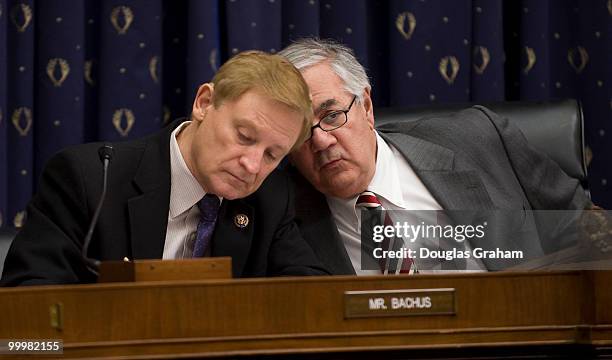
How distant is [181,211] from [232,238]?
120 mm

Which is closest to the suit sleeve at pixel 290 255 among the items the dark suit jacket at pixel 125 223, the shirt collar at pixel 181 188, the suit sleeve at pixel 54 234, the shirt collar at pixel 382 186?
the dark suit jacket at pixel 125 223

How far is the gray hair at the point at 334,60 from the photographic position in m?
2.50

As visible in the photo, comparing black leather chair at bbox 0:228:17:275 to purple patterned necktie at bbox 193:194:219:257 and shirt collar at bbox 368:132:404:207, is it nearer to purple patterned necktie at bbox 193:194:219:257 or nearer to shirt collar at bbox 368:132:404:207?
purple patterned necktie at bbox 193:194:219:257

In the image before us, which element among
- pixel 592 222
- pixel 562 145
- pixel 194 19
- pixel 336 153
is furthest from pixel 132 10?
pixel 592 222

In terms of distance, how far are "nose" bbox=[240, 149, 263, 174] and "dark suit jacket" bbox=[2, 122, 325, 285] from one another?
0.17m

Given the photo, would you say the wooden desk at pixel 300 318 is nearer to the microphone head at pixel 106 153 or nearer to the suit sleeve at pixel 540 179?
the microphone head at pixel 106 153

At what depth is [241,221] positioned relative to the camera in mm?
2119

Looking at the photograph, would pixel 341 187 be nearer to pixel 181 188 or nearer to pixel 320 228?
pixel 320 228

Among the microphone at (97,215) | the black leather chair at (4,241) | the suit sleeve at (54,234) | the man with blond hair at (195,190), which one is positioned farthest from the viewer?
the black leather chair at (4,241)

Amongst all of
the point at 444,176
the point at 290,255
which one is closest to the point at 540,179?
the point at 444,176

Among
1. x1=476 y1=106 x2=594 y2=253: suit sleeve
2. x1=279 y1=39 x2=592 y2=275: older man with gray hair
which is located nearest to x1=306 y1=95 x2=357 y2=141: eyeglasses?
x1=279 y1=39 x2=592 y2=275: older man with gray hair

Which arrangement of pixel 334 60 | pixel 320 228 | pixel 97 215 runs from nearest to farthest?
pixel 97 215 < pixel 320 228 < pixel 334 60

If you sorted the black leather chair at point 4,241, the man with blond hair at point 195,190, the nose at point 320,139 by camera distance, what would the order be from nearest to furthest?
the man with blond hair at point 195,190 < the black leather chair at point 4,241 < the nose at point 320,139

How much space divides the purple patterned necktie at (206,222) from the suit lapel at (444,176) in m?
0.74
